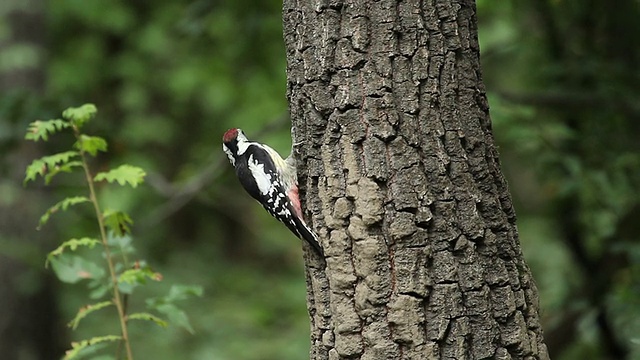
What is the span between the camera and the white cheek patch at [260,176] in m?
3.26

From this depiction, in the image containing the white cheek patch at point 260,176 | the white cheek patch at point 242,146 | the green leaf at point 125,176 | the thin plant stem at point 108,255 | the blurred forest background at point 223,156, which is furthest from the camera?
the blurred forest background at point 223,156

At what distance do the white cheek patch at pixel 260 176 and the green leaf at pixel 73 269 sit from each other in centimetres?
73

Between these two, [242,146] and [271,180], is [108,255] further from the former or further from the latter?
[242,146]

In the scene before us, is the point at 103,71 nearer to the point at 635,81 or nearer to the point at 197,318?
the point at 197,318

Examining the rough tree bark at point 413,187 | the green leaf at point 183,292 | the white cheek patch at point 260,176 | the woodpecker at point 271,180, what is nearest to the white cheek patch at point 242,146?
the woodpecker at point 271,180

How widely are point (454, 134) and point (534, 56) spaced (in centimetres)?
320

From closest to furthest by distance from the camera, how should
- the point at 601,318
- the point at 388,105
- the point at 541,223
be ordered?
the point at 388,105, the point at 601,318, the point at 541,223

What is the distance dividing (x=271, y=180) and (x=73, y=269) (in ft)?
2.86

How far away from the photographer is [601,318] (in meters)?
4.88

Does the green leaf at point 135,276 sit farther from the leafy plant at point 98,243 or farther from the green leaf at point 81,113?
the green leaf at point 81,113

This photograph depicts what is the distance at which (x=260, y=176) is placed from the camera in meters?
3.37

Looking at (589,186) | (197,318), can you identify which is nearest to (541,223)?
(589,186)

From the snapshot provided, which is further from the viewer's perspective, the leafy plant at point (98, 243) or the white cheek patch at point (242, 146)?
the white cheek patch at point (242, 146)

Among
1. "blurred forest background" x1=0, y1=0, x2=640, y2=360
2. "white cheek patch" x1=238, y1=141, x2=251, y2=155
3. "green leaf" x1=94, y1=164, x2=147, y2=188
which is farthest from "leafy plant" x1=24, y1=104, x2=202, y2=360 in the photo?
"blurred forest background" x1=0, y1=0, x2=640, y2=360
